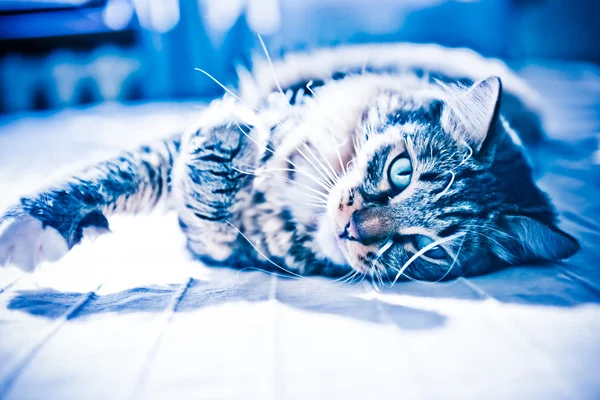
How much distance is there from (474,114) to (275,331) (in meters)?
0.51

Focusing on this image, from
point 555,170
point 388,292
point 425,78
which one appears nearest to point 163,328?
point 388,292

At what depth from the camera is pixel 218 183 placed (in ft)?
2.56

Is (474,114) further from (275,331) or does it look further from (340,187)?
(275,331)

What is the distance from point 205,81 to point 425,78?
1.24 meters

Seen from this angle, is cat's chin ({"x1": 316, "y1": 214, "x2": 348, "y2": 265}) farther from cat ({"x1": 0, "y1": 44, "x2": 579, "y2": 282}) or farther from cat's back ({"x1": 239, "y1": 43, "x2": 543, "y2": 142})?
cat's back ({"x1": 239, "y1": 43, "x2": 543, "y2": 142})

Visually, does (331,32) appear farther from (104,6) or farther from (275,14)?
(104,6)

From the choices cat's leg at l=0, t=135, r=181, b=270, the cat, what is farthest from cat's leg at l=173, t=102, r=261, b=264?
cat's leg at l=0, t=135, r=181, b=270

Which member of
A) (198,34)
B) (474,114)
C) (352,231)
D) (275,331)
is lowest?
(275,331)

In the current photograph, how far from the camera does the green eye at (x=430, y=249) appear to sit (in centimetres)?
71

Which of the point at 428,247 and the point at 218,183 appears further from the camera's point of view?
the point at 218,183

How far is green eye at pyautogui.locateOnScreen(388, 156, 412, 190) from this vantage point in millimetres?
713

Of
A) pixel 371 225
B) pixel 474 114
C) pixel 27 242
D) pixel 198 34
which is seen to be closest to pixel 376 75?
pixel 474 114

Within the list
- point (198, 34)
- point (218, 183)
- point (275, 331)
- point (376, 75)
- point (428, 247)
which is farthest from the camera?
point (198, 34)

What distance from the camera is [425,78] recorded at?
866 millimetres
